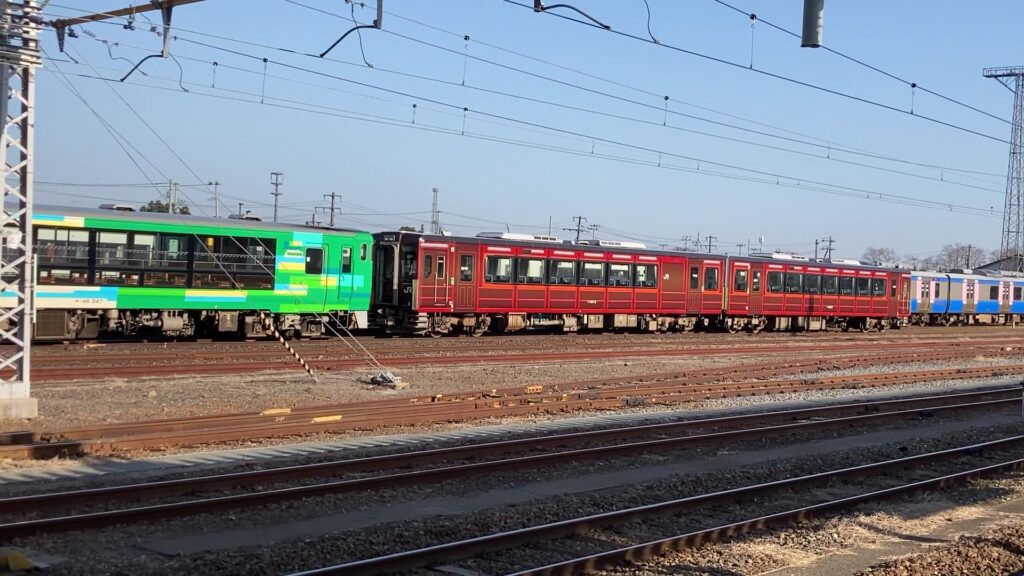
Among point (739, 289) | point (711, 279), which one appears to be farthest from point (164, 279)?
point (739, 289)

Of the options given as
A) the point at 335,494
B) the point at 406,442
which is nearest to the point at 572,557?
the point at 335,494

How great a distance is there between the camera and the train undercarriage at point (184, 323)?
77.8ft

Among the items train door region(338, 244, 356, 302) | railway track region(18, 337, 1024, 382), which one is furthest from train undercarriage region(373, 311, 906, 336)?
railway track region(18, 337, 1024, 382)

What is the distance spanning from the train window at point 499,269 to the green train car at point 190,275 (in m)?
4.57

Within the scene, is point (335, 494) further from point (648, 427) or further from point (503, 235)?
point (503, 235)

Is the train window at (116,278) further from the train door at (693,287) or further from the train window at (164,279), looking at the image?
the train door at (693,287)

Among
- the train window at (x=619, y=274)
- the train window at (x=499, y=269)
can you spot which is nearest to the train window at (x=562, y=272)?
the train window at (x=499, y=269)

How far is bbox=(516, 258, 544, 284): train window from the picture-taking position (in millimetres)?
33094

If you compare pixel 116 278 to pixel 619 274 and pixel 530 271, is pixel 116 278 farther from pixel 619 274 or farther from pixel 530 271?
pixel 619 274

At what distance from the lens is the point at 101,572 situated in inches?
279

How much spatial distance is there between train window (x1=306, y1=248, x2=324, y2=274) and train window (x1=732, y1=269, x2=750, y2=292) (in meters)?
20.0

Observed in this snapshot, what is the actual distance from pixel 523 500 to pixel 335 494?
1981 mm

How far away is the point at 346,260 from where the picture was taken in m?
28.7

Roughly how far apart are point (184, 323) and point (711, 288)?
74.1 ft
